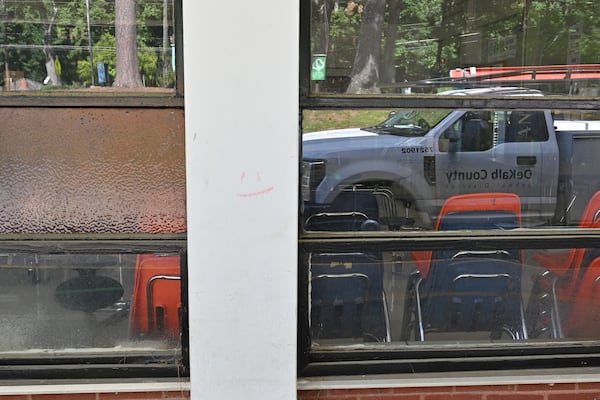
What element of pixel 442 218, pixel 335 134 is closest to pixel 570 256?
pixel 442 218

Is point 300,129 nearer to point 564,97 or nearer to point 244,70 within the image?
point 244,70

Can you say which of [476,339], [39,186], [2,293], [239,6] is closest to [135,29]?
[239,6]

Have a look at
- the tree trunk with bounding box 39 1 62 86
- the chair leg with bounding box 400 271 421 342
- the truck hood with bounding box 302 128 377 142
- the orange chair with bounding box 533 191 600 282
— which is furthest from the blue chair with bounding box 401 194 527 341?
the tree trunk with bounding box 39 1 62 86

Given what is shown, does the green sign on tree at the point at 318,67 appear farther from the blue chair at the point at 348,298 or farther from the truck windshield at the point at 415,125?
the truck windshield at the point at 415,125

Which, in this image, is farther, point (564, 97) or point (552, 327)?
point (552, 327)

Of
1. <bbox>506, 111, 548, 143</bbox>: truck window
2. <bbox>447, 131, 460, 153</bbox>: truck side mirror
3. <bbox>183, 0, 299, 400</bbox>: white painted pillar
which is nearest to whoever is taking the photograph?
<bbox>183, 0, 299, 400</bbox>: white painted pillar

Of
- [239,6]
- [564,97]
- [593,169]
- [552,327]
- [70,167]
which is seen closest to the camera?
[239,6]


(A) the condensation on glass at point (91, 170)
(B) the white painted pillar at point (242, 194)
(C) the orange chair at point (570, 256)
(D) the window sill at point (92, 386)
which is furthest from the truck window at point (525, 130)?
(D) the window sill at point (92, 386)

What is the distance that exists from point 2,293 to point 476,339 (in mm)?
1911

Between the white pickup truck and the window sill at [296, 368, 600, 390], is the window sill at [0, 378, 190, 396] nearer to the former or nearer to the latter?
the window sill at [296, 368, 600, 390]

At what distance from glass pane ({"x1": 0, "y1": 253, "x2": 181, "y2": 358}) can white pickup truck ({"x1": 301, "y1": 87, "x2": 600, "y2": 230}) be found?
2.19ft

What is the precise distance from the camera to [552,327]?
8.18 ft

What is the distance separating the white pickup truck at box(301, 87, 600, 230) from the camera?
2.40 m

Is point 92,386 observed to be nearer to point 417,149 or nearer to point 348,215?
point 348,215
